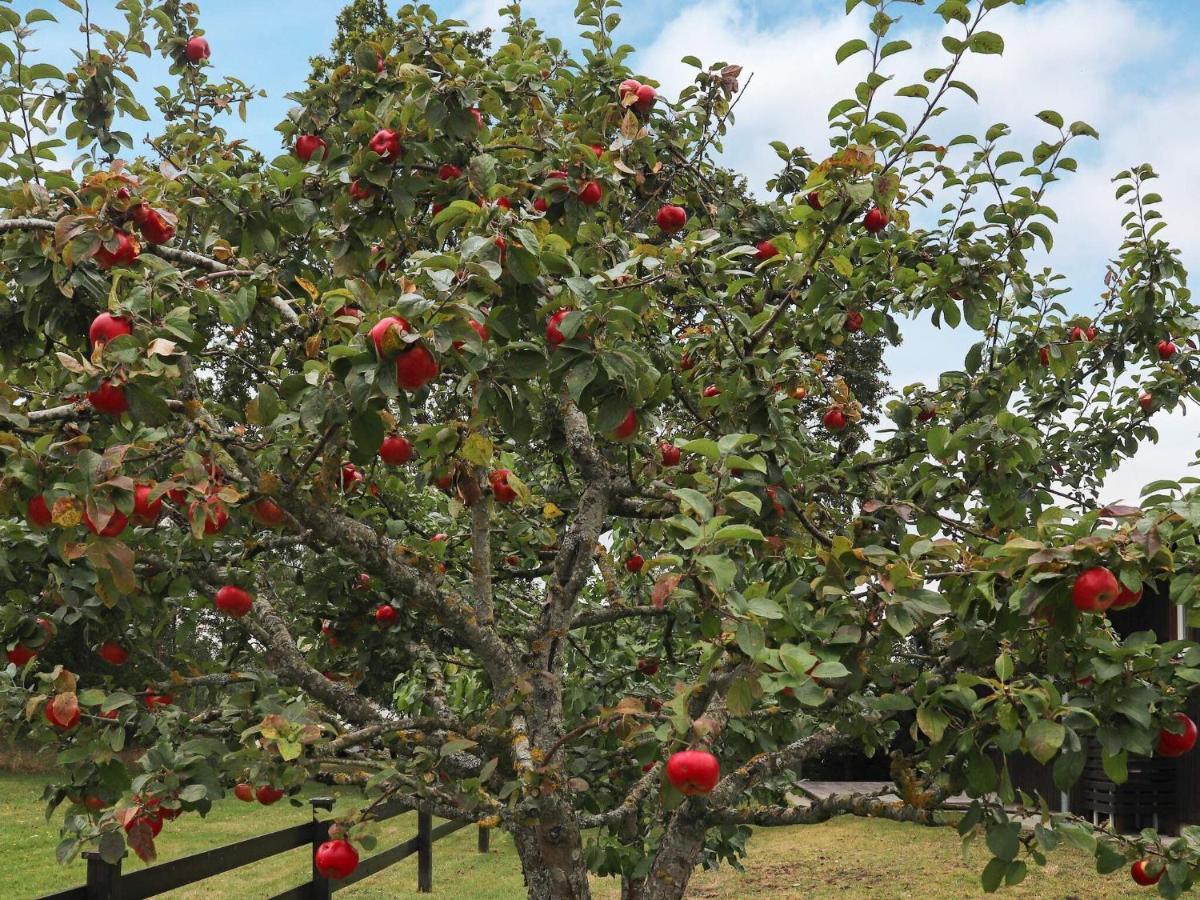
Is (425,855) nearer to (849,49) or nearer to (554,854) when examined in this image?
(554,854)

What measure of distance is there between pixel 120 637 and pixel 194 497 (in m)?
2.07

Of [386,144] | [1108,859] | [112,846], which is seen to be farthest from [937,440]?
[112,846]

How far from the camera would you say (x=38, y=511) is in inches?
106

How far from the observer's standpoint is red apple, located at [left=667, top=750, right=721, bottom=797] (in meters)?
2.43

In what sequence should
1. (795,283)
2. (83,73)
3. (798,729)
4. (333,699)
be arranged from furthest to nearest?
(83,73) → (798,729) → (333,699) → (795,283)

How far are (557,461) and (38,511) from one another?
253cm

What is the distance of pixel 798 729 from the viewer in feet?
13.8

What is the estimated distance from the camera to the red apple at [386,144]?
3.52 m

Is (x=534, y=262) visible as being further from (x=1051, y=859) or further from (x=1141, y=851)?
(x=1051, y=859)

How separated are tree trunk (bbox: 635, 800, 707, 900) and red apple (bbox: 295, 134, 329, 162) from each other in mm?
2987

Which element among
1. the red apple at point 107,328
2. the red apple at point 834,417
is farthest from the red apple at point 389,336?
the red apple at point 834,417

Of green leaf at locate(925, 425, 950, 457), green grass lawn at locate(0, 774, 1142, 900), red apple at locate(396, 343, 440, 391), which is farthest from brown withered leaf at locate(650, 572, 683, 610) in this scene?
green grass lawn at locate(0, 774, 1142, 900)

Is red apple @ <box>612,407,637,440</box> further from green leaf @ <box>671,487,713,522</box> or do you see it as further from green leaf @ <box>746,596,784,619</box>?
green leaf @ <box>746,596,784,619</box>

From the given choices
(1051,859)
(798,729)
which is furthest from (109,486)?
(1051,859)
